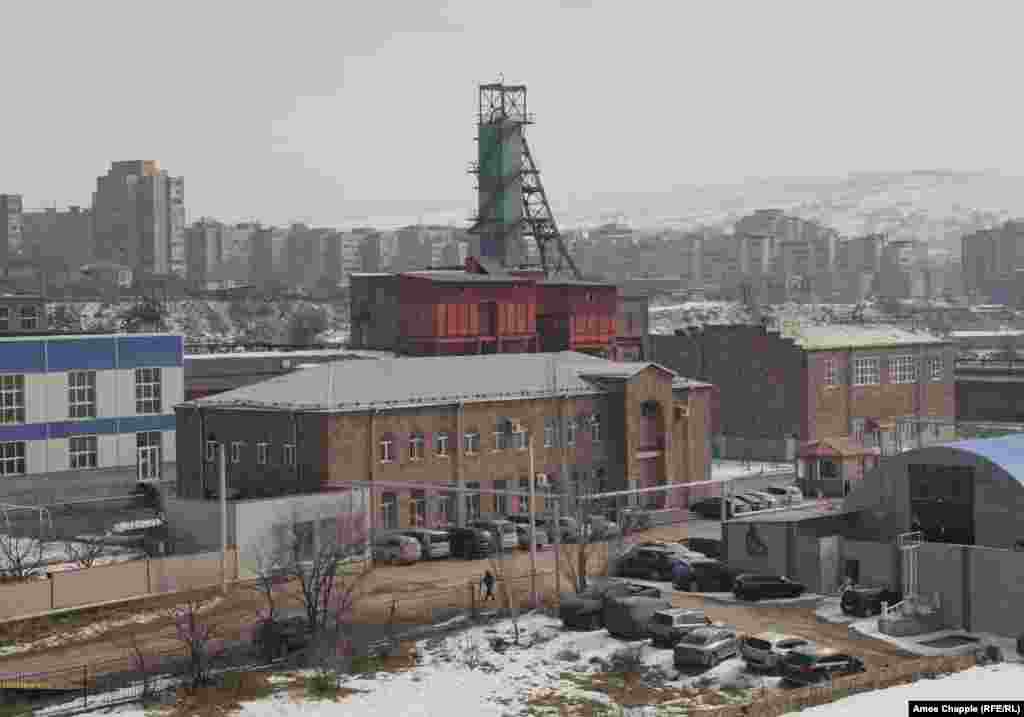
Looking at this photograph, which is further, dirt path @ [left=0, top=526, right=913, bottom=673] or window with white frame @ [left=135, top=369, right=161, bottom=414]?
window with white frame @ [left=135, top=369, right=161, bottom=414]

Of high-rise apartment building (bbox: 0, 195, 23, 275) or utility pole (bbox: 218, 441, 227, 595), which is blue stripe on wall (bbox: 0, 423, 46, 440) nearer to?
utility pole (bbox: 218, 441, 227, 595)

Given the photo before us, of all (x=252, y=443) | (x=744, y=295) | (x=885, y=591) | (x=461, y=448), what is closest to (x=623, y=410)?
(x=461, y=448)

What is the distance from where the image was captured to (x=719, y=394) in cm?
5988

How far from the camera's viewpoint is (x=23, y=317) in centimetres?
6875

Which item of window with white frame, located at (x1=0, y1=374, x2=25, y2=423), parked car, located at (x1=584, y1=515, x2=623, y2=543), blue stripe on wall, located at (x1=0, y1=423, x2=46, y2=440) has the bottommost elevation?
parked car, located at (x1=584, y1=515, x2=623, y2=543)

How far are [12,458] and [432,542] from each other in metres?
14.7

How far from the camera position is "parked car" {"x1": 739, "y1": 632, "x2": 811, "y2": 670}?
84.0 ft

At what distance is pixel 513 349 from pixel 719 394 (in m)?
9.12

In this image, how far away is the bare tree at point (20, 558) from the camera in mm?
32531

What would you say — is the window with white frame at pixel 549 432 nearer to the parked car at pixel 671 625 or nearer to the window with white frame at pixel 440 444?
the window with white frame at pixel 440 444

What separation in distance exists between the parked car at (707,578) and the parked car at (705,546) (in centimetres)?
305

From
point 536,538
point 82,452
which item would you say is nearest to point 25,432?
point 82,452

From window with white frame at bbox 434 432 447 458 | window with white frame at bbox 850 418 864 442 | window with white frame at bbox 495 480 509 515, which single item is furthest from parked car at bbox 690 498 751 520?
window with white frame at bbox 850 418 864 442

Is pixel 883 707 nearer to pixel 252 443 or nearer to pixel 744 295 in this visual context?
pixel 252 443
